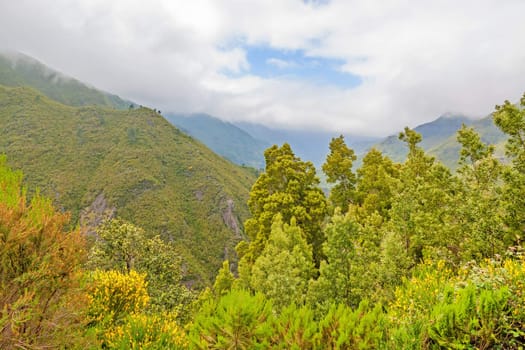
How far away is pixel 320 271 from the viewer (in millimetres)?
16250

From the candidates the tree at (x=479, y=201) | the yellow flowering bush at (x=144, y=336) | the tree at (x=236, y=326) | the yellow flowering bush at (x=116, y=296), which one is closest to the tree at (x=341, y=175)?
the tree at (x=479, y=201)

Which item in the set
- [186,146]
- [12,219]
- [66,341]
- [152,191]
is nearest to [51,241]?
[12,219]

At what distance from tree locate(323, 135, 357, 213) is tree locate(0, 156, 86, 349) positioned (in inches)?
896

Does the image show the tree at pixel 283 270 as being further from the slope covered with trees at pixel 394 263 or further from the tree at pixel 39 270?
the tree at pixel 39 270

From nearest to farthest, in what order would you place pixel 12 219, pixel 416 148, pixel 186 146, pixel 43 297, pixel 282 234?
1. pixel 12 219
2. pixel 43 297
3. pixel 282 234
4. pixel 416 148
5. pixel 186 146

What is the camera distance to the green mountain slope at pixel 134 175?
122312 millimetres

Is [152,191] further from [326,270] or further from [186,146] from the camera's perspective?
[326,270]

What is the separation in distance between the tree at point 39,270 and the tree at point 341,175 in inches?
896

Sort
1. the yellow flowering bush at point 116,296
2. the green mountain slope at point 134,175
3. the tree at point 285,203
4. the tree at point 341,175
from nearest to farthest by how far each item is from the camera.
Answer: the yellow flowering bush at point 116,296 < the tree at point 285,203 < the tree at point 341,175 < the green mountain slope at point 134,175

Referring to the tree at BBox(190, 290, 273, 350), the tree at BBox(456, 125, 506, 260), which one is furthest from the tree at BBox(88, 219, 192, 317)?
the tree at BBox(456, 125, 506, 260)

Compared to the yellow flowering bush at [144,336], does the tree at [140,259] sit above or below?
below

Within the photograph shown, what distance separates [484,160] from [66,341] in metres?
18.0

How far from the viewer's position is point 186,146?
187250 mm

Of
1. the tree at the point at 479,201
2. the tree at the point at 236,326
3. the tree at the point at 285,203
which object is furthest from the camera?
the tree at the point at 285,203
